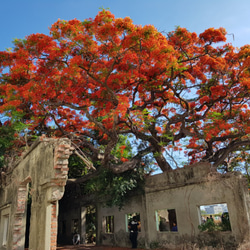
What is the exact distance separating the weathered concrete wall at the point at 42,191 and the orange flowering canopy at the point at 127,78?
2529 millimetres

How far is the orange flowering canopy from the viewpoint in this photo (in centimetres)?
854

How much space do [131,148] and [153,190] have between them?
2.70 m

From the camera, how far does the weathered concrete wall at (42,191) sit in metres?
5.47

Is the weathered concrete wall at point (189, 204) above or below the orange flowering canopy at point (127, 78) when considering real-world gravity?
below

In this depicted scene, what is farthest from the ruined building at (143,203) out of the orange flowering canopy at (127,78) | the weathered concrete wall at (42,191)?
the orange flowering canopy at (127,78)

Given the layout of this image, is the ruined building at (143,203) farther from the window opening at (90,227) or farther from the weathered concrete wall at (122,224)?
the window opening at (90,227)

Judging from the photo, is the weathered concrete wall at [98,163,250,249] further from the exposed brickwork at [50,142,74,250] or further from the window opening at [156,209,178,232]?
the exposed brickwork at [50,142,74,250]

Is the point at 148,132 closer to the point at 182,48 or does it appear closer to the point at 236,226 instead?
the point at 182,48

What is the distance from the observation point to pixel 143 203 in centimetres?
1083

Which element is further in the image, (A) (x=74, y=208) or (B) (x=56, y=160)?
(A) (x=74, y=208)

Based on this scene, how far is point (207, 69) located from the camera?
10.2 m

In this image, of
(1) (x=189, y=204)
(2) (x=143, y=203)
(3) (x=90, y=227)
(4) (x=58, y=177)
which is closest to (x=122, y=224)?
(2) (x=143, y=203)

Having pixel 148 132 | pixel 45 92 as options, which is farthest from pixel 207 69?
pixel 45 92

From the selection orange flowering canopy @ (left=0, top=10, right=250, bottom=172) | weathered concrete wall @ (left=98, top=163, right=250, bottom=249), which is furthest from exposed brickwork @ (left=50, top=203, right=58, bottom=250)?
weathered concrete wall @ (left=98, top=163, right=250, bottom=249)
